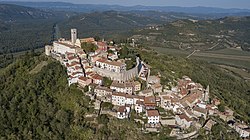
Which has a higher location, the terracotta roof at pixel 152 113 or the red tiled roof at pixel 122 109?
the red tiled roof at pixel 122 109

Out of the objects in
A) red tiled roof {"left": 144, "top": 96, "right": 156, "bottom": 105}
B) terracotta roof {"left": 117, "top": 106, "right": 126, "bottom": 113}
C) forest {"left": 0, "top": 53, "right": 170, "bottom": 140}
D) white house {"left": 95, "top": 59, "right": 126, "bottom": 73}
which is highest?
white house {"left": 95, "top": 59, "right": 126, "bottom": 73}

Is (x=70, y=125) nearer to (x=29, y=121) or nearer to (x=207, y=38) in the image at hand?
(x=29, y=121)

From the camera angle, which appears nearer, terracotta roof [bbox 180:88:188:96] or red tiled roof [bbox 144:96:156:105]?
red tiled roof [bbox 144:96:156:105]

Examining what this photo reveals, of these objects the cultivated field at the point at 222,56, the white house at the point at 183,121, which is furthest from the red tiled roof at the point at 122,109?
the cultivated field at the point at 222,56

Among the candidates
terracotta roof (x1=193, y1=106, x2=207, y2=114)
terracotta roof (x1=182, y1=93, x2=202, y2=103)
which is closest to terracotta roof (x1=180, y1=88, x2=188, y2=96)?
terracotta roof (x1=182, y1=93, x2=202, y2=103)

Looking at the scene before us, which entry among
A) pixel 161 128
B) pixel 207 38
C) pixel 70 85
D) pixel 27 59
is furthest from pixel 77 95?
pixel 207 38

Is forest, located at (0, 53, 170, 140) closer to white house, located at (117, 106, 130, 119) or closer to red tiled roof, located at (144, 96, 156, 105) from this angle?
white house, located at (117, 106, 130, 119)

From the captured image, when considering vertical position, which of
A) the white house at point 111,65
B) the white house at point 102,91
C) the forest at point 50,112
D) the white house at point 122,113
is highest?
the white house at point 111,65

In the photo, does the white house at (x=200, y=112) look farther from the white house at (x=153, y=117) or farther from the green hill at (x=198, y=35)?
the green hill at (x=198, y=35)

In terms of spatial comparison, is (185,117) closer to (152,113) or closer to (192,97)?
(152,113)
